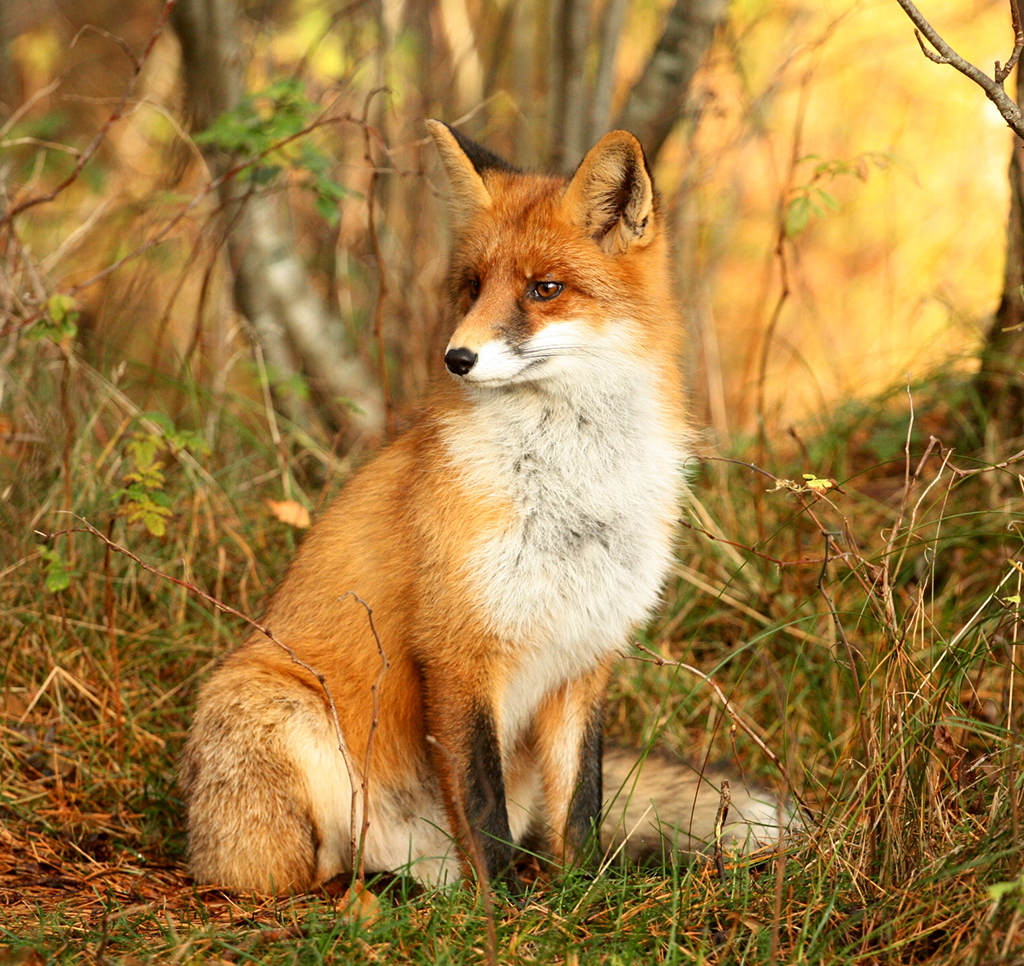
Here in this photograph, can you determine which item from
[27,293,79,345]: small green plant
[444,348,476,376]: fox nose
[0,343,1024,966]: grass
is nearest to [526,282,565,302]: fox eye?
[444,348,476,376]: fox nose

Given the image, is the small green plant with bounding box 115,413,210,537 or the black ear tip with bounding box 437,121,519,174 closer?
the black ear tip with bounding box 437,121,519,174

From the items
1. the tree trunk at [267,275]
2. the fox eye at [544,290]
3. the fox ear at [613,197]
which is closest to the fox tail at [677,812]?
the fox eye at [544,290]

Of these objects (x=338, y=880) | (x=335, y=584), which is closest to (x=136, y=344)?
(x=335, y=584)

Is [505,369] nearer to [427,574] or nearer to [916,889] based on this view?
[427,574]

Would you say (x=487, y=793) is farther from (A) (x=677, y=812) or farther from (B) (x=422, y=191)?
(B) (x=422, y=191)

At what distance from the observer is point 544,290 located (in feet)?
10.1

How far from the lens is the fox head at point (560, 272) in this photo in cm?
294

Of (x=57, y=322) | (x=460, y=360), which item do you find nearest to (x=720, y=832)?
Result: (x=460, y=360)

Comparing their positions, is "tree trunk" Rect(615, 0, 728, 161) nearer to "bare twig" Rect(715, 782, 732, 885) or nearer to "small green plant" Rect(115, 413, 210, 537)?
"small green plant" Rect(115, 413, 210, 537)

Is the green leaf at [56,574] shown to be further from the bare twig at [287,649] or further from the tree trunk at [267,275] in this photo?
the tree trunk at [267,275]

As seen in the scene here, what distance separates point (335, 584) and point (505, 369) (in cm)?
105

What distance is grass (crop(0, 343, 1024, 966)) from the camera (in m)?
2.40

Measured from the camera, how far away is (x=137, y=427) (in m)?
4.78

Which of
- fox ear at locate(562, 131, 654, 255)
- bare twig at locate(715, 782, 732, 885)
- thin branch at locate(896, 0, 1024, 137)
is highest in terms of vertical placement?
thin branch at locate(896, 0, 1024, 137)
